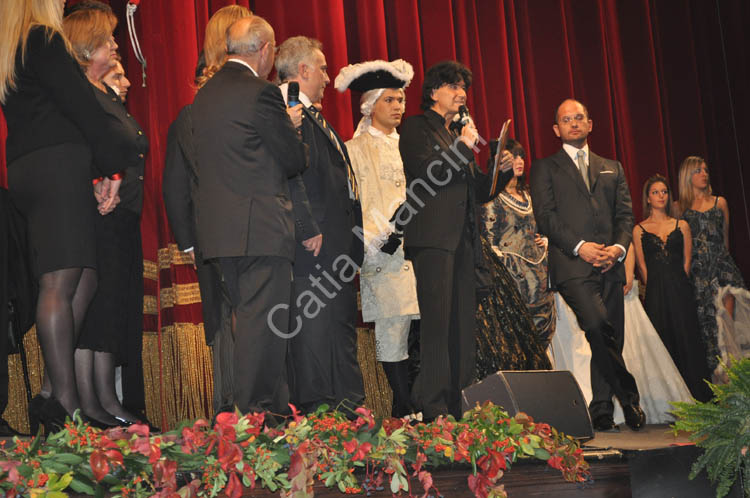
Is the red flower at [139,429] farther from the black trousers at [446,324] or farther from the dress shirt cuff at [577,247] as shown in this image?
the dress shirt cuff at [577,247]

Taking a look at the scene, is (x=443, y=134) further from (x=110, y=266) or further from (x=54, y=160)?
(x=54, y=160)

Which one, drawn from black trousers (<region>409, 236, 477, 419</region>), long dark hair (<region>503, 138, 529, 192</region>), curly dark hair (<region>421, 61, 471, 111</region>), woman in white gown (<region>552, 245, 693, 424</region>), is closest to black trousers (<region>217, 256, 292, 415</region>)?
black trousers (<region>409, 236, 477, 419</region>)

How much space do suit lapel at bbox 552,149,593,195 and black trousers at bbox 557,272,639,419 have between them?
1.57 feet

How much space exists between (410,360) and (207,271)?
1542 millimetres

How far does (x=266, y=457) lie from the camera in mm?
1757

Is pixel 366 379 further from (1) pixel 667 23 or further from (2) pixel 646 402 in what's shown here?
(1) pixel 667 23

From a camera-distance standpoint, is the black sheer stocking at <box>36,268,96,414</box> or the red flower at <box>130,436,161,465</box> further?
the black sheer stocking at <box>36,268,96,414</box>

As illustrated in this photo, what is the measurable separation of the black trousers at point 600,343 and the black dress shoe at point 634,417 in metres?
0.03

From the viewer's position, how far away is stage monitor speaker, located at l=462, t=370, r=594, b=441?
268cm

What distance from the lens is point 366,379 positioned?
489 centimetres

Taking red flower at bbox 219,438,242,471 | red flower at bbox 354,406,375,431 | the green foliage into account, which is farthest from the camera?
the green foliage

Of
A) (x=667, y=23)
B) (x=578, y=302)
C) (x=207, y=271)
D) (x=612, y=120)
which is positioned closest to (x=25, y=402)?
(x=207, y=271)

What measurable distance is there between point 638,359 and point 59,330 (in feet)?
12.1

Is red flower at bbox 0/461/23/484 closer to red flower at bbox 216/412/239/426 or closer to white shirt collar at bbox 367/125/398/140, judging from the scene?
red flower at bbox 216/412/239/426
